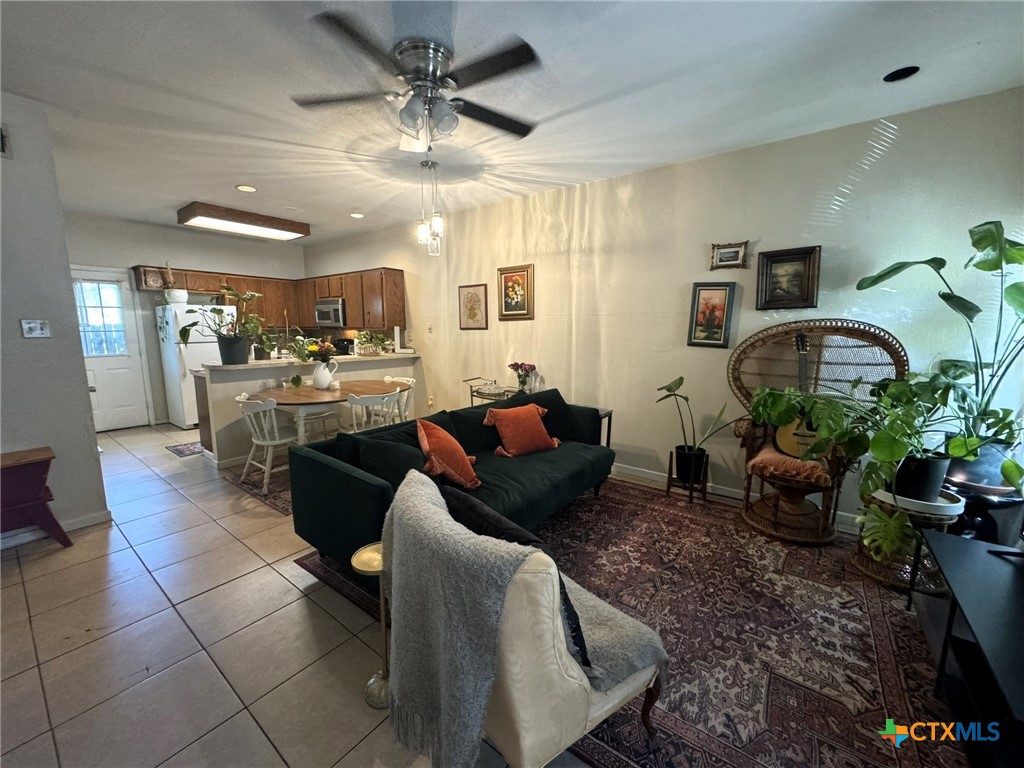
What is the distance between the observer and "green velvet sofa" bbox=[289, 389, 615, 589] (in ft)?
5.94

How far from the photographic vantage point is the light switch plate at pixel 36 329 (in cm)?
240

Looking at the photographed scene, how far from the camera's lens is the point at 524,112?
2363 mm

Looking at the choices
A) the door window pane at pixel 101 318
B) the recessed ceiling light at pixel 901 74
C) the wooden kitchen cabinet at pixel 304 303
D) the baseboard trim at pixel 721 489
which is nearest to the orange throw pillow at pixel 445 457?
the baseboard trim at pixel 721 489

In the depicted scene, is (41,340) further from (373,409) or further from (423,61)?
(423,61)

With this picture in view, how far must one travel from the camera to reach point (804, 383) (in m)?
2.76

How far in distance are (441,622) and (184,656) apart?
1486mm

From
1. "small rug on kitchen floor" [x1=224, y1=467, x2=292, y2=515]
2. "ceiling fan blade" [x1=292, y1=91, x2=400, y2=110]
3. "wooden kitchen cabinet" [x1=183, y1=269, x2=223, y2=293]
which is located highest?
"ceiling fan blade" [x1=292, y1=91, x2=400, y2=110]

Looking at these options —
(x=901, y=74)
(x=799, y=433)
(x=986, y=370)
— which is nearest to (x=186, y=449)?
(x=799, y=433)

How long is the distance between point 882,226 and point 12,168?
5.31 metres

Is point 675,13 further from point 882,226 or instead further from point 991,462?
point 991,462

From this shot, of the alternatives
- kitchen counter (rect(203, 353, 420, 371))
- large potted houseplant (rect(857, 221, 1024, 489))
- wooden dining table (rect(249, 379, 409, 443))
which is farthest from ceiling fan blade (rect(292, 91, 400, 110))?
large potted houseplant (rect(857, 221, 1024, 489))

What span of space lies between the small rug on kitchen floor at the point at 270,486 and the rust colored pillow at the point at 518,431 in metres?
1.59

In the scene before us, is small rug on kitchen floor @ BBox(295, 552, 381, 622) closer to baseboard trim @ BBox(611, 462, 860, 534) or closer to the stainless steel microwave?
baseboard trim @ BBox(611, 462, 860, 534)

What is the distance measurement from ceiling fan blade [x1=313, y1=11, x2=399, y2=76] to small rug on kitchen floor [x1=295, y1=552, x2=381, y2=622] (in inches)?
97.6
